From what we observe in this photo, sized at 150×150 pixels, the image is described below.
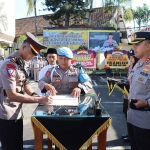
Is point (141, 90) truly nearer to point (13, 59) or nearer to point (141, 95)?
point (141, 95)

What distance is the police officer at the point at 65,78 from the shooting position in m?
3.09

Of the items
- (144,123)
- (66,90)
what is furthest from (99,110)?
(66,90)

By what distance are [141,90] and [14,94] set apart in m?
1.24

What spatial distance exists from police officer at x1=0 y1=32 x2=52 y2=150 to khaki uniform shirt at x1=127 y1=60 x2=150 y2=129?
0.90 m

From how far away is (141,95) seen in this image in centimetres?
233

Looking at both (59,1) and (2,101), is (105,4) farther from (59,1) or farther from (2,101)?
(2,101)

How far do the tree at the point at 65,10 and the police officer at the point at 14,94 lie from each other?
22.4m

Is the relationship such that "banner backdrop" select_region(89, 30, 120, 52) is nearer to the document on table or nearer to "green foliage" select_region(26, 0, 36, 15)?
"green foliage" select_region(26, 0, 36, 15)

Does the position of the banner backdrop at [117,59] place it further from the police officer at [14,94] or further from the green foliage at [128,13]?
the police officer at [14,94]

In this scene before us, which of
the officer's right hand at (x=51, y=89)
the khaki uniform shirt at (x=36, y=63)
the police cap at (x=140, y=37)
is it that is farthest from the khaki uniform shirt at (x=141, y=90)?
the khaki uniform shirt at (x=36, y=63)

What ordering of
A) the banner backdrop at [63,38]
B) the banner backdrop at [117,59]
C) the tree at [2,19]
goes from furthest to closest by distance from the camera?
1. the tree at [2,19]
2. the banner backdrop at [63,38]
3. the banner backdrop at [117,59]

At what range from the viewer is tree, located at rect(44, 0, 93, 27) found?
24328mm


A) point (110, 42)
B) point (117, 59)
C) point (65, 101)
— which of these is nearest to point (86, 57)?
point (117, 59)

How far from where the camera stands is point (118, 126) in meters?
5.11
